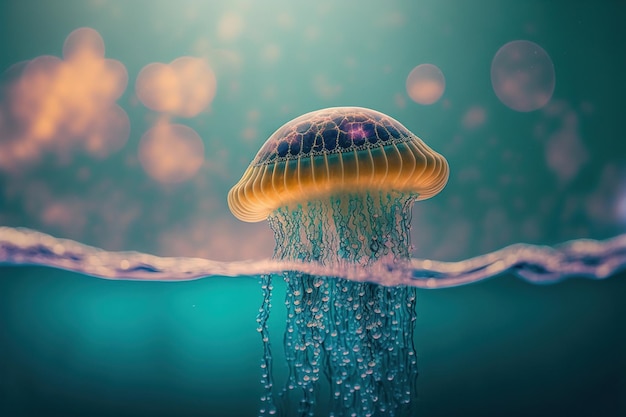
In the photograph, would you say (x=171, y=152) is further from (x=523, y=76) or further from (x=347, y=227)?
(x=523, y=76)

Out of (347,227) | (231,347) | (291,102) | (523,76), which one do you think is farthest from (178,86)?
(523,76)

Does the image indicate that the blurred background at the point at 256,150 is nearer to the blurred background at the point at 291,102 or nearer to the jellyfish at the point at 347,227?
the blurred background at the point at 291,102

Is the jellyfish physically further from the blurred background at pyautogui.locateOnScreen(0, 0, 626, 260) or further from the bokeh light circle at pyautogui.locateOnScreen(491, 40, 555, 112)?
the bokeh light circle at pyautogui.locateOnScreen(491, 40, 555, 112)

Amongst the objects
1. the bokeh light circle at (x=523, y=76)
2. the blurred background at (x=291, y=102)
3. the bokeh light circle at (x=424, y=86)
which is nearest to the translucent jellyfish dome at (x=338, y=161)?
the blurred background at (x=291, y=102)

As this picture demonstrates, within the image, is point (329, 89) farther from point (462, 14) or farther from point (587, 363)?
point (587, 363)

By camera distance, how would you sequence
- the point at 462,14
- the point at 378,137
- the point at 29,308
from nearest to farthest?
1. the point at 378,137
2. the point at 29,308
3. the point at 462,14

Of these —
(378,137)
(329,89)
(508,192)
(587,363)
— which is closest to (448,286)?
(508,192)

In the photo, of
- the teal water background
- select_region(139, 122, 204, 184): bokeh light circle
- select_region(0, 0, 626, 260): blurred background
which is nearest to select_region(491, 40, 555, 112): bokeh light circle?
select_region(0, 0, 626, 260): blurred background
